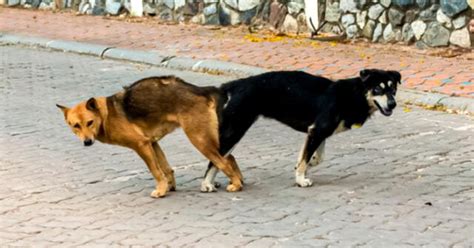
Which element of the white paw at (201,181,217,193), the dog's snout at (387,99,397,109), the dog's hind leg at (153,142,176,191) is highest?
the dog's snout at (387,99,397,109)

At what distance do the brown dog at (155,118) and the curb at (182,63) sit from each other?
13.6 feet

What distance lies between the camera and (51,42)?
16.5 metres

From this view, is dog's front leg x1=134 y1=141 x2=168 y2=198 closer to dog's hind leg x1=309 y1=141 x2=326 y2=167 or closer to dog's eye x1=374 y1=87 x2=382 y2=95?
dog's hind leg x1=309 y1=141 x2=326 y2=167

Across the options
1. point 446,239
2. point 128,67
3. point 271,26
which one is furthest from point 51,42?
point 446,239

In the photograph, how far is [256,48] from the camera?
1473 cm

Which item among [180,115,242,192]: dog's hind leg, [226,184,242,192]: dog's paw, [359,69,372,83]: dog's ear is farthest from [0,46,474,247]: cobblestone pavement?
[359,69,372,83]: dog's ear

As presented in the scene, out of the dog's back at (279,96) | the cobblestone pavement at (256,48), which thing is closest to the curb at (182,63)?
the cobblestone pavement at (256,48)

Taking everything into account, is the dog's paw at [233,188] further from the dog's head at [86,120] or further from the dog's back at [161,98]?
the dog's head at [86,120]

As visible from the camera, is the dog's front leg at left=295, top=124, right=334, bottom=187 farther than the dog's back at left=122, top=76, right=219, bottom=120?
Yes

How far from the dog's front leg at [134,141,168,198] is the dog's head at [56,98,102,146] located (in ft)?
1.16

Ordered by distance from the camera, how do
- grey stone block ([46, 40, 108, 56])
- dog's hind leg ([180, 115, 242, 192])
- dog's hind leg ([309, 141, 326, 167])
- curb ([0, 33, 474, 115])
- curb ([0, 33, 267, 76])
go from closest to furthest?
dog's hind leg ([180, 115, 242, 192]) → dog's hind leg ([309, 141, 326, 167]) → curb ([0, 33, 474, 115]) → curb ([0, 33, 267, 76]) → grey stone block ([46, 40, 108, 56])

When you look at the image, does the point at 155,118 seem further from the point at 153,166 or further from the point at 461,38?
the point at 461,38

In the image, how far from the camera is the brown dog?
741cm

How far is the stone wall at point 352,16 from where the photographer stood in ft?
45.6
